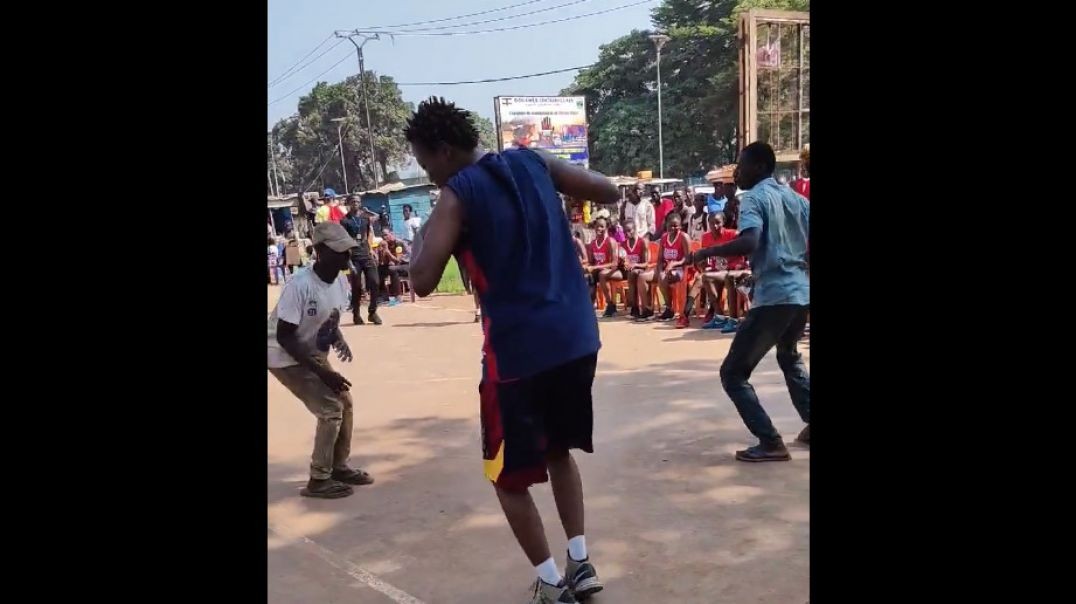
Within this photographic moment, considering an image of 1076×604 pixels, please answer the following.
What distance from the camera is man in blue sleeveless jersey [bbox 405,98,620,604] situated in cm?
273

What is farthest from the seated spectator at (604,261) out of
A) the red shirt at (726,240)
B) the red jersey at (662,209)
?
the red shirt at (726,240)

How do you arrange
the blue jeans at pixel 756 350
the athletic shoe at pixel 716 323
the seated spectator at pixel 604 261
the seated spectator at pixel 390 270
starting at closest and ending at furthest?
the blue jeans at pixel 756 350 < the athletic shoe at pixel 716 323 < the seated spectator at pixel 604 261 < the seated spectator at pixel 390 270

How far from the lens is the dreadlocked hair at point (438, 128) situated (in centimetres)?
291

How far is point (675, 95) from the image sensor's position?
43031 millimetres

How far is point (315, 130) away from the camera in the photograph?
61.6 metres

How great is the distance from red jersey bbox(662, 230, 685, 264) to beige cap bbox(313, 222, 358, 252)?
6722 millimetres

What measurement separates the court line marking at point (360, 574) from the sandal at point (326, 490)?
1.69 feet

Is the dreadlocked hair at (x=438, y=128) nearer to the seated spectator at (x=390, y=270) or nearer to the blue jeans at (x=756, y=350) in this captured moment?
the blue jeans at (x=756, y=350)

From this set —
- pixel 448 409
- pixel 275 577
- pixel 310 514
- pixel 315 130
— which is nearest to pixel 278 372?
pixel 310 514

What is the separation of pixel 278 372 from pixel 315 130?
60.3 meters

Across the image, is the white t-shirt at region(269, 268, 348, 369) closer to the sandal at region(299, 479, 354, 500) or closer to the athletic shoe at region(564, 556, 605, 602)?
the sandal at region(299, 479, 354, 500)
